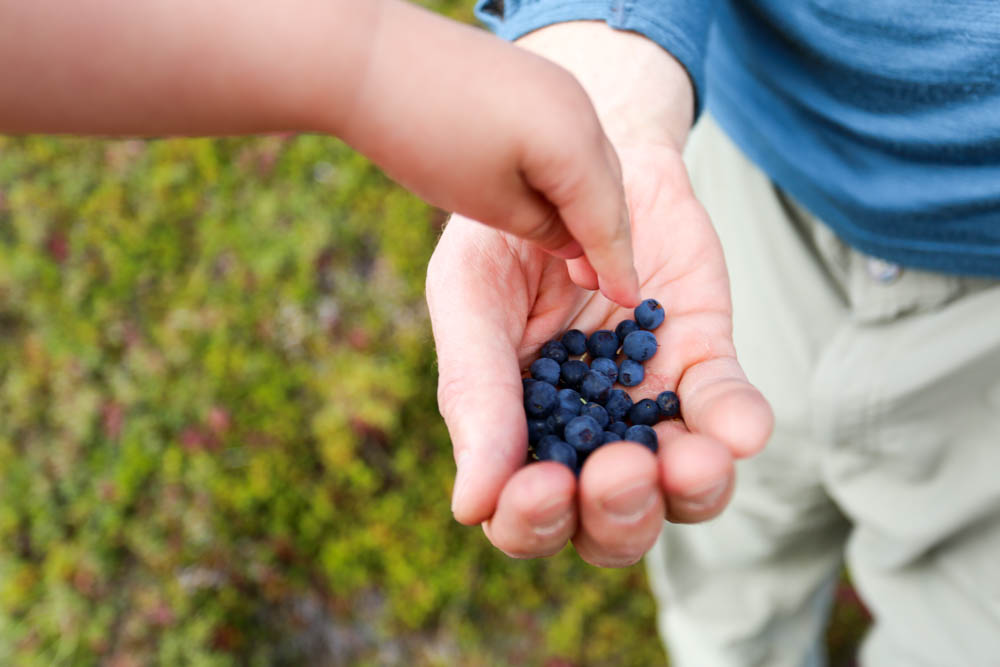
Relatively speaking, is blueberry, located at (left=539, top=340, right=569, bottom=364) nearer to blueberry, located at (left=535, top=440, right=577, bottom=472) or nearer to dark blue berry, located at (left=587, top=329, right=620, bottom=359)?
dark blue berry, located at (left=587, top=329, right=620, bottom=359)

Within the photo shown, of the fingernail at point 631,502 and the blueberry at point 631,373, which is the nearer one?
the fingernail at point 631,502

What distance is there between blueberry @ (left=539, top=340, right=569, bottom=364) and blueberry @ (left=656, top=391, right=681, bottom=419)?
0.79 ft

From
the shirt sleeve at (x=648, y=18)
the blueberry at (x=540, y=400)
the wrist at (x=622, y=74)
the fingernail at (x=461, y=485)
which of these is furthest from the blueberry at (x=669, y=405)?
the shirt sleeve at (x=648, y=18)

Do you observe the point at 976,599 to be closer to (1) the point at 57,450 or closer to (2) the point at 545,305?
(2) the point at 545,305

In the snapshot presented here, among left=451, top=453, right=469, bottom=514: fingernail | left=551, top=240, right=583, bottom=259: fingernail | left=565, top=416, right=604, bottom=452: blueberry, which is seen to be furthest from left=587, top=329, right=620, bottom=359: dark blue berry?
left=451, top=453, right=469, bottom=514: fingernail

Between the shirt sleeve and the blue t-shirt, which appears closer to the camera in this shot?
the blue t-shirt

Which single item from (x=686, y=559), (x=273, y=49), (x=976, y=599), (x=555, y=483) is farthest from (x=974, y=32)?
(x=686, y=559)

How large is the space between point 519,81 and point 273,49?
323 mm

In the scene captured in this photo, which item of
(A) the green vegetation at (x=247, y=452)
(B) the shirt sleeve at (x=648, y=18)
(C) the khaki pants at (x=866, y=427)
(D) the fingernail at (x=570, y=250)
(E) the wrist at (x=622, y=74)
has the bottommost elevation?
(A) the green vegetation at (x=247, y=452)

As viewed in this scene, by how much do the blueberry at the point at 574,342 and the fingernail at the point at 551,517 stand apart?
539 mm

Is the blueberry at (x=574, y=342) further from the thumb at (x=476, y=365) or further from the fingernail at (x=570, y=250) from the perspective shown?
the fingernail at (x=570, y=250)

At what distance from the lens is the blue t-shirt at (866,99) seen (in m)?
1.46

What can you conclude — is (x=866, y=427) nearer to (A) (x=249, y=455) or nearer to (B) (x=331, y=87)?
(B) (x=331, y=87)

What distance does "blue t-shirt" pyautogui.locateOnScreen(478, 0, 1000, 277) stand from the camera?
1.46 m
